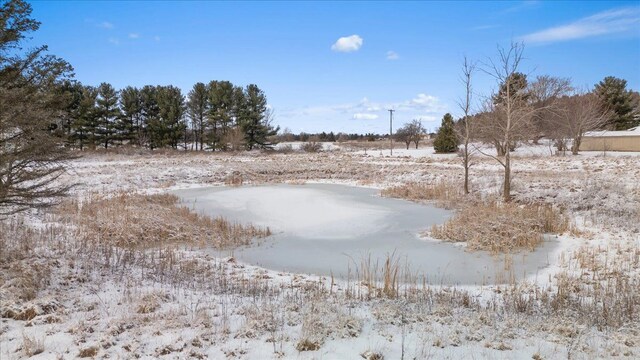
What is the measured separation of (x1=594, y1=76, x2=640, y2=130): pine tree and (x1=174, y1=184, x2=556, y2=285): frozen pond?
41.0 meters

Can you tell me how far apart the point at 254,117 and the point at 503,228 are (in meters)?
47.3

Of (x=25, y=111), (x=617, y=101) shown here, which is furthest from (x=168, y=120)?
(x=617, y=101)

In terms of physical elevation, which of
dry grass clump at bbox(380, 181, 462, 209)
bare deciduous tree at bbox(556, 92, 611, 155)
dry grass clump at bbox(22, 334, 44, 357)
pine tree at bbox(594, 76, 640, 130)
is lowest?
dry grass clump at bbox(22, 334, 44, 357)

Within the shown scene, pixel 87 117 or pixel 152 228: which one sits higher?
pixel 87 117

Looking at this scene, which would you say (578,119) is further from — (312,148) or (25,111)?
(25,111)

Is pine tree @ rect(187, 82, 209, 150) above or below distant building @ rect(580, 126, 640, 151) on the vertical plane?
above

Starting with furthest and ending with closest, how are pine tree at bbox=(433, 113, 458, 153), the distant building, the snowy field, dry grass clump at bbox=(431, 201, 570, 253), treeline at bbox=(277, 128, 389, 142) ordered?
treeline at bbox=(277, 128, 389, 142), pine tree at bbox=(433, 113, 458, 153), the distant building, dry grass clump at bbox=(431, 201, 570, 253), the snowy field

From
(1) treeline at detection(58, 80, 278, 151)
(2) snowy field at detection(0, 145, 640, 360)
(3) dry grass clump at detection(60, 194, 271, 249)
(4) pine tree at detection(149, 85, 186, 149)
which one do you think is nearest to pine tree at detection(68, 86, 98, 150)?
(1) treeline at detection(58, 80, 278, 151)

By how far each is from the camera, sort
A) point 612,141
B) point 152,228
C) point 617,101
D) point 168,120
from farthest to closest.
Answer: point 168,120 < point 617,101 < point 612,141 < point 152,228

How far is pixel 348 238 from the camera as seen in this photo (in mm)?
12859

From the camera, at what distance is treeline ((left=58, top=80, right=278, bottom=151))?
164 feet

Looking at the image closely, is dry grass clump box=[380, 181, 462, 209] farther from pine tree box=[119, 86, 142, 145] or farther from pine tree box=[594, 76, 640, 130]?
pine tree box=[119, 86, 142, 145]

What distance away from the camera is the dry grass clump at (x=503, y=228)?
37.7 feet

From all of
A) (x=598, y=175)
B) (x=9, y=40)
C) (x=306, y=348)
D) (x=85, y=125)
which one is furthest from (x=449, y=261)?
(x=85, y=125)
